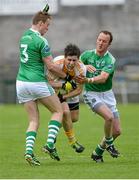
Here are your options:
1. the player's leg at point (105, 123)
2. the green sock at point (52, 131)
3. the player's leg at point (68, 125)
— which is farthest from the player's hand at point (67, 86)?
the green sock at point (52, 131)

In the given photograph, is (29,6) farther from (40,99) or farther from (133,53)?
(40,99)

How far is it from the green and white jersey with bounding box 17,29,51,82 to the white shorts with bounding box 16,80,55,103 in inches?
2.5

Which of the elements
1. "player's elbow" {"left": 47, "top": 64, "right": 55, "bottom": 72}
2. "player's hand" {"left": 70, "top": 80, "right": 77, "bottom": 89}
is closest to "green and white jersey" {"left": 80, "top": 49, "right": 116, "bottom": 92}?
"player's hand" {"left": 70, "top": 80, "right": 77, "bottom": 89}

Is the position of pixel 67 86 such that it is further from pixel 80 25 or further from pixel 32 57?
pixel 80 25

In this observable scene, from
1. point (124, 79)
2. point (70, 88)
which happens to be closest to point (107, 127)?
point (70, 88)

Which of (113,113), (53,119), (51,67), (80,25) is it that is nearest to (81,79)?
(51,67)

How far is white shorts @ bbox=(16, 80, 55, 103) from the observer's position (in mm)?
12703

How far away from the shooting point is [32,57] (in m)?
12.7

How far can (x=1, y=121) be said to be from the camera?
26.1 m

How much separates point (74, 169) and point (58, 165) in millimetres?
659

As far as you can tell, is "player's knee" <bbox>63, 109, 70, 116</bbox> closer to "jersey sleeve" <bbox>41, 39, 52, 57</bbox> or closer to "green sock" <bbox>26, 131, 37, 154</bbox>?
"green sock" <bbox>26, 131, 37, 154</bbox>

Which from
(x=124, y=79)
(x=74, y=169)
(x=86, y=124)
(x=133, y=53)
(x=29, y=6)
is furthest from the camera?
(x=29, y=6)

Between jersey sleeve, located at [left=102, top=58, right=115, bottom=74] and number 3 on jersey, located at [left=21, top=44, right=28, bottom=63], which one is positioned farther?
jersey sleeve, located at [left=102, top=58, right=115, bottom=74]

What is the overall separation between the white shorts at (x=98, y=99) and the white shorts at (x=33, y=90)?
1.11m
